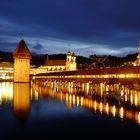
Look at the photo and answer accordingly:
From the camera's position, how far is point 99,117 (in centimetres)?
2831

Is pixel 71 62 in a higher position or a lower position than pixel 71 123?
higher

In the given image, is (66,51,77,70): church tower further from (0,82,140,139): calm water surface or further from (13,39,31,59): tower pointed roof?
(0,82,140,139): calm water surface

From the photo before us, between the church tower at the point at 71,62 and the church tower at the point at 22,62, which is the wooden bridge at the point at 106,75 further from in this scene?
the church tower at the point at 71,62

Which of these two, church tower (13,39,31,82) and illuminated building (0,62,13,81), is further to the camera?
illuminated building (0,62,13,81)

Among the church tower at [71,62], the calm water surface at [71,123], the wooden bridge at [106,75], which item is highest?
the church tower at [71,62]

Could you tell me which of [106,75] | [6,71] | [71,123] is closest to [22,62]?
[106,75]

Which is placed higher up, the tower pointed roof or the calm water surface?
the tower pointed roof

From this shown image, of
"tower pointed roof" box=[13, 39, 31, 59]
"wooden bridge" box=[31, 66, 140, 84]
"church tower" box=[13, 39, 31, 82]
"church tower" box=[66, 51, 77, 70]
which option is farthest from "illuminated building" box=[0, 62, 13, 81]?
"tower pointed roof" box=[13, 39, 31, 59]

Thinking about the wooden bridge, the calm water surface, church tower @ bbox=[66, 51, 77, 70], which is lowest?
the calm water surface

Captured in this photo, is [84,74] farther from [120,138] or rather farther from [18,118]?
[120,138]

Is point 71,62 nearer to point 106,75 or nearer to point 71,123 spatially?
point 106,75

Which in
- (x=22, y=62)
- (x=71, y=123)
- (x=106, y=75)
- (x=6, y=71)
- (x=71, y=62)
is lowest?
(x=71, y=123)

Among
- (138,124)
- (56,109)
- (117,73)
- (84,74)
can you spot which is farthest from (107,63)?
(138,124)

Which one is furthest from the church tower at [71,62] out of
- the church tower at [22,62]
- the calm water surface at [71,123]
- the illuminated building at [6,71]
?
the calm water surface at [71,123]
